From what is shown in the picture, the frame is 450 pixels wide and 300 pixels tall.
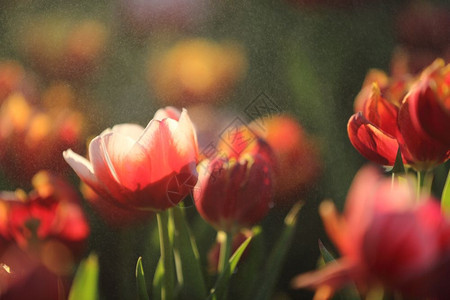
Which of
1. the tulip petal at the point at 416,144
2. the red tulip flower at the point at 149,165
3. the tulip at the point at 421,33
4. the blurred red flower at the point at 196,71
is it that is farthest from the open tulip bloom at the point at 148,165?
the tulip at the point at 421,33

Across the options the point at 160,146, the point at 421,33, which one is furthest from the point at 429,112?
the point at 421,33

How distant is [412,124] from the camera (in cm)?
32

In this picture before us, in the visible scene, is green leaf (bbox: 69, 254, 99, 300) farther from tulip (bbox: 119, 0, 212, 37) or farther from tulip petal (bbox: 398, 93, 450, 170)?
tulip (bbox: 119, 0, 212, 37)

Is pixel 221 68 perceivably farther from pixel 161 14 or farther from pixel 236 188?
pixel 236 188

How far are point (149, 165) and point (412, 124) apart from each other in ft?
0.41

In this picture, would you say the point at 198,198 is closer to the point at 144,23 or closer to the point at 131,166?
the point at 131,166

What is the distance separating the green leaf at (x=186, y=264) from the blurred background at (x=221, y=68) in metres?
0.09

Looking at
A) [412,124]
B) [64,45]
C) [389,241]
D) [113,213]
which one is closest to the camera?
[389,241]

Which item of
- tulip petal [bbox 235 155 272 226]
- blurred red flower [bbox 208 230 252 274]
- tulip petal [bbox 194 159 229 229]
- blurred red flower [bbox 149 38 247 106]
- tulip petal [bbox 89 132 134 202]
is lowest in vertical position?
blurred red flower [bbox 208 230 252 274]

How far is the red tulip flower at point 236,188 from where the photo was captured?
0.33m

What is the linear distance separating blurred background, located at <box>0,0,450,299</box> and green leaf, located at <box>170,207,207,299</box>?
87 millimetres

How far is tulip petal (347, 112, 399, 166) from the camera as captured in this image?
344 mm

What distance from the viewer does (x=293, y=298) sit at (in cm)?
44

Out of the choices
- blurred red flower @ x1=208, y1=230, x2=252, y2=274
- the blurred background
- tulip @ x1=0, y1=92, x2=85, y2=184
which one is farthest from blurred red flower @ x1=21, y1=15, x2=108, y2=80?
blurred red flower @ x1=208, y1=230, x2=252, y2=274
